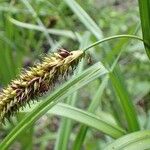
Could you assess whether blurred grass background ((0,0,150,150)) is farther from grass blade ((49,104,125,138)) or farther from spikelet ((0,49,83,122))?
spikelet ((0,49,83,122))

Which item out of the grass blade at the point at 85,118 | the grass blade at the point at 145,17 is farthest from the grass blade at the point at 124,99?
the grass blade at the point at 145,17

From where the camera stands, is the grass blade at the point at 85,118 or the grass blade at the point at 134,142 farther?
the grass blade at the point at 85,118

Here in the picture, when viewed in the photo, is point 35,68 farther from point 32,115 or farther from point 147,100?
point 147,100

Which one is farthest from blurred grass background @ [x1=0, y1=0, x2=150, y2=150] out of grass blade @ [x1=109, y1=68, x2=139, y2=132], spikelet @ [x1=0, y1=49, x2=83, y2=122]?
spikelet @ [x1=0, y1=49, x2=83, y2=122]

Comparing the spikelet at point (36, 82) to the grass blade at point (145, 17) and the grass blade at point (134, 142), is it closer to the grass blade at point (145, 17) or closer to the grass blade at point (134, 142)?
the grass blade at point (145, 17)

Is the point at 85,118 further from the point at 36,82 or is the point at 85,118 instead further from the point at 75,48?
the point at 75,48

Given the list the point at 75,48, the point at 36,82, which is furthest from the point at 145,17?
the point at 75,48

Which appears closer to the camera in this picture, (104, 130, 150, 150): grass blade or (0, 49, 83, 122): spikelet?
(0, 49, 83, 122): spikelet

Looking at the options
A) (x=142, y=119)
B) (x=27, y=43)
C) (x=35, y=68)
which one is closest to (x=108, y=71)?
(x=35, y=68)
